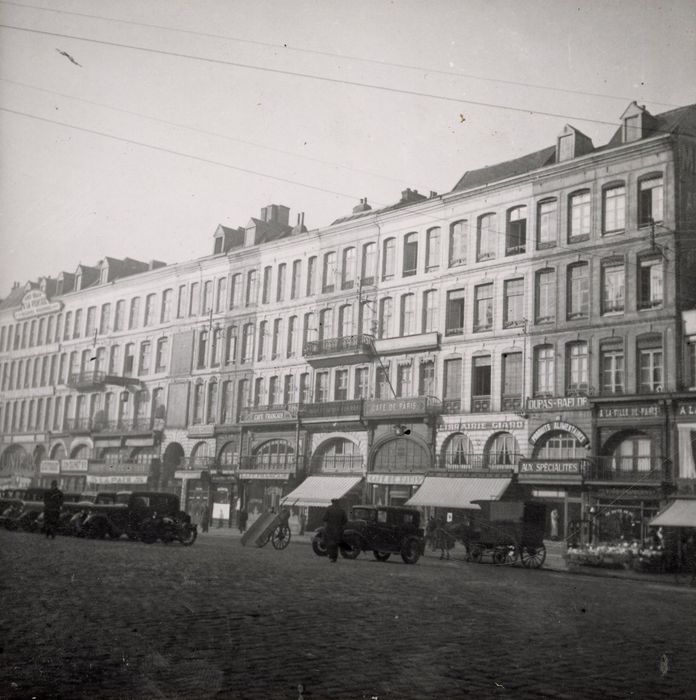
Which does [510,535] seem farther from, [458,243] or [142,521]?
[458,243]

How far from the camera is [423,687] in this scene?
693 cm

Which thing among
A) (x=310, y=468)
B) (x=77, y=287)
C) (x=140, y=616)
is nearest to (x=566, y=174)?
(x=310, y=468)

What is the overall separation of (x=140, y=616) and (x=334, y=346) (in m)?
34.4

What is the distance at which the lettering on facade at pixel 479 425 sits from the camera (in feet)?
117

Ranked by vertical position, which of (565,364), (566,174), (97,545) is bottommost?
(97,545)

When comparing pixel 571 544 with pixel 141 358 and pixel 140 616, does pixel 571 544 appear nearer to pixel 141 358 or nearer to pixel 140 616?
pixel 140 616

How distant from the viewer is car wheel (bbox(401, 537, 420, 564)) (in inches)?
948

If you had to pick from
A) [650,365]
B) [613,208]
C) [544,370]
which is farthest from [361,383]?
[650,365]

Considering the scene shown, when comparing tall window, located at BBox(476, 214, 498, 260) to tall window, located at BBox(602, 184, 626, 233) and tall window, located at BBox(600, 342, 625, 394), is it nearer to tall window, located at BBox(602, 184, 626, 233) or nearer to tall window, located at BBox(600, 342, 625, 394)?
tall window, located at BBox(602, 184, 626, 233)

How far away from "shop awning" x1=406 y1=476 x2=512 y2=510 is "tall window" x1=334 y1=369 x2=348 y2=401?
8278 mm

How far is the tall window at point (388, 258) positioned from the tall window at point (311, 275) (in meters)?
5.02

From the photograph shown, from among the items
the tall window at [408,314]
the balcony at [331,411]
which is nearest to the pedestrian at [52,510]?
the balcony at [331,411]

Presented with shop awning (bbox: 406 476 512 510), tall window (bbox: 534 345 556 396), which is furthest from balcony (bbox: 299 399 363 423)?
tall window (bbox: 534 345 556 396)

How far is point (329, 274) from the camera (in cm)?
4628
